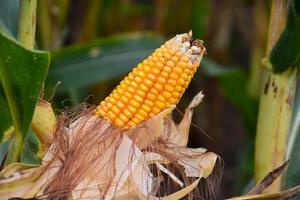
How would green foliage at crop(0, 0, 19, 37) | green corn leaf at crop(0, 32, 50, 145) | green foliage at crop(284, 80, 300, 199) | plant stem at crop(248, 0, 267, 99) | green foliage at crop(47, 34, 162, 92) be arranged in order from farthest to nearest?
plant stem at crop(248, 0, 267, 99)
green foliage at crop(47, 34, 162, 92)
green foliage at crop(284, 80, 300, 199)
green foliage at crop(0, 0, 19, 37)
green corn leaf at crop(0, 32, 50, 145)

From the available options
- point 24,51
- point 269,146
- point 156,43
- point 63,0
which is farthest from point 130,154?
point 63,0

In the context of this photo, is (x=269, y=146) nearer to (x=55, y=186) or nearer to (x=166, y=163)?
(x=166, y=163)

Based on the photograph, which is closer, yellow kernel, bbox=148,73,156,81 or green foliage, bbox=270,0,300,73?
yellow kernel, bbox=148,73,156,81

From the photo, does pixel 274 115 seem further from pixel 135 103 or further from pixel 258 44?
pixel 258 44

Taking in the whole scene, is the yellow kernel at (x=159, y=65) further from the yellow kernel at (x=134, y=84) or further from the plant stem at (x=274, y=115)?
the plant stem at (x=274, y=115)

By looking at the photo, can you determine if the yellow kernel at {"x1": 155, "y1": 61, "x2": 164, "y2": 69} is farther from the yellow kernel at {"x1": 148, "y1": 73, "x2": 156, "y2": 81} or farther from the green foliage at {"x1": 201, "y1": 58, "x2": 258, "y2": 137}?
the green foliage at {"x1": 201, "y1": 58, "x2": 258, "y2": 137}

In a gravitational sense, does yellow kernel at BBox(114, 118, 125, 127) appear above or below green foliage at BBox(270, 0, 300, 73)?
below

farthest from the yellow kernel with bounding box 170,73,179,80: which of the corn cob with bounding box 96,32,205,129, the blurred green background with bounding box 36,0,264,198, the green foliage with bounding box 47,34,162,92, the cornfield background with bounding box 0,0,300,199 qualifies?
the green foliage with bounding box 47,34,162,92

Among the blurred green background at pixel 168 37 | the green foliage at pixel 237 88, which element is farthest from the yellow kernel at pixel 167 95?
the green foliage at pixel 237 88

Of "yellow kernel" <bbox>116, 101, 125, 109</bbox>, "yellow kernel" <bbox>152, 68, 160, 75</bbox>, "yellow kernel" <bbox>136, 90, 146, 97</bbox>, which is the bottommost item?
"yellow kernel" <bbox>116, 101, 125, 109</bbox>
